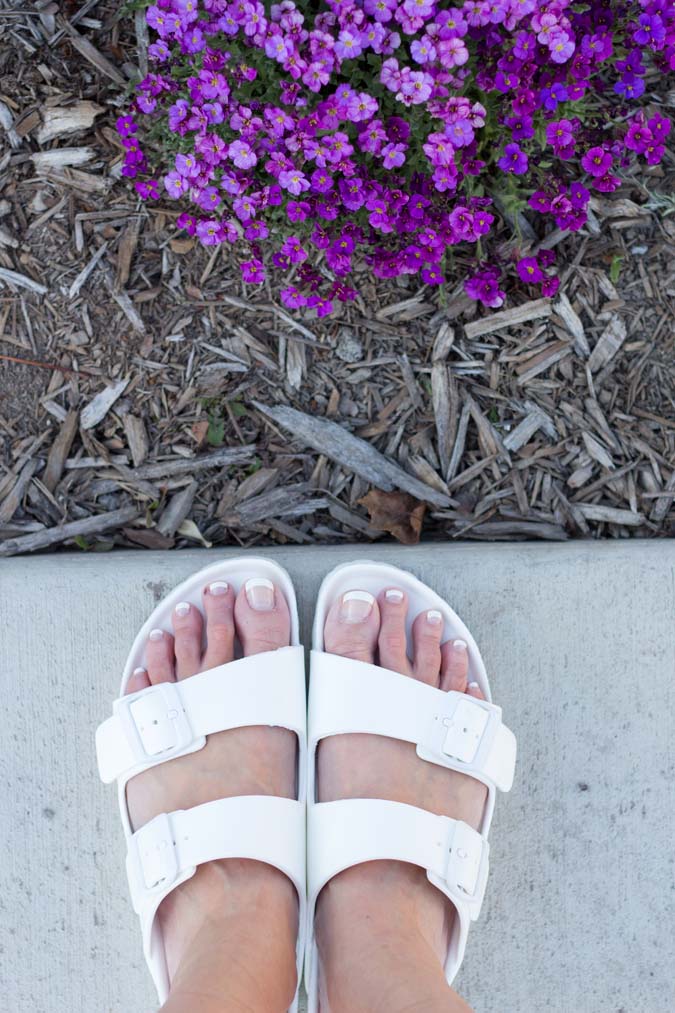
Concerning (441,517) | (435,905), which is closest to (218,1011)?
(435,905)

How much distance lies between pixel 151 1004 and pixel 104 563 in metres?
1.00

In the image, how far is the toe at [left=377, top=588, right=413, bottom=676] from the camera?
182 centimetres

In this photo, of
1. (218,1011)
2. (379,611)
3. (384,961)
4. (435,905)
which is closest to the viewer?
(218,1011)

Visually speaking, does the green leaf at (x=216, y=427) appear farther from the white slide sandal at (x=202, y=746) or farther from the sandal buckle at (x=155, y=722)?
the sandal buckle at (x=155, y=722)

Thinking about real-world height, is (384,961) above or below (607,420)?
below

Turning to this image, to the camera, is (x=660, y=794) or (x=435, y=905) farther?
(x=660, y=794)

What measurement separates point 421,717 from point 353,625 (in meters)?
0.25

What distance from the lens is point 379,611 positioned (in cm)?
184

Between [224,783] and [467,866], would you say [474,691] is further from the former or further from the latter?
[224,783]

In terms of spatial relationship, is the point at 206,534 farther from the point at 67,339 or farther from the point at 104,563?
the point at 67,339

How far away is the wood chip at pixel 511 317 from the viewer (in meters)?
1.87

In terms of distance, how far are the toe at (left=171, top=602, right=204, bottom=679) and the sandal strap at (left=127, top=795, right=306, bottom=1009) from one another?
0.94 ft

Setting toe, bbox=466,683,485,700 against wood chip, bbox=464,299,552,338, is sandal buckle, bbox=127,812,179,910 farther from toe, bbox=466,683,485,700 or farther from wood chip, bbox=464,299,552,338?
wood chip, bbox=464,299,552,338

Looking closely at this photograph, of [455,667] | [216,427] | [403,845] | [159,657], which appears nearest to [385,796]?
[403,845]
